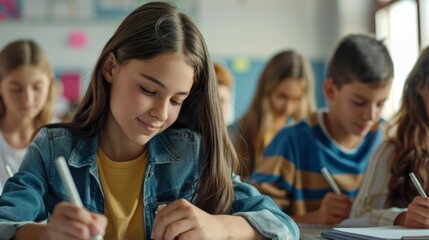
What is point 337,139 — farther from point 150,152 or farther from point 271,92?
point 150,152

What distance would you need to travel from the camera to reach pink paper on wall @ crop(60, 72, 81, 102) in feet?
13.6

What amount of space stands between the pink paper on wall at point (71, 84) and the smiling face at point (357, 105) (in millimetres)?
2765

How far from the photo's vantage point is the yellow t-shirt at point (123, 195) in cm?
101

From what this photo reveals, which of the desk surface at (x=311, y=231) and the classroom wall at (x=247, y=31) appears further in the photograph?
the classroom wall at (x=247, y=31)

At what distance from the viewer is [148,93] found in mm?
945

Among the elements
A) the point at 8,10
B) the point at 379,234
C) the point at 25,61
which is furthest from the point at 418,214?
the point at 8,10

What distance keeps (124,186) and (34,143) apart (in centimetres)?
17

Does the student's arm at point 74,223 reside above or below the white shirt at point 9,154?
above

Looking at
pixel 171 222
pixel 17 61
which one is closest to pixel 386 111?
pixel 17 61

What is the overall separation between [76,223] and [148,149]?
360 millimetres

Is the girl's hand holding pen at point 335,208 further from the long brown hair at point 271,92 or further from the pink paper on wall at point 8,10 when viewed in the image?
the pink paper on wall at point 8,10

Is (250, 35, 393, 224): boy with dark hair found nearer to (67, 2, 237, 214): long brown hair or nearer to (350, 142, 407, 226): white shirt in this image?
(350, 142, 407, 226): white shirt

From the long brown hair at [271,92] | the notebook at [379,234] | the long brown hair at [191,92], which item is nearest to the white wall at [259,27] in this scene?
the long brown hair at [271,92]

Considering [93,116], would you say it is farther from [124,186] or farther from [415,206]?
[415,206]
